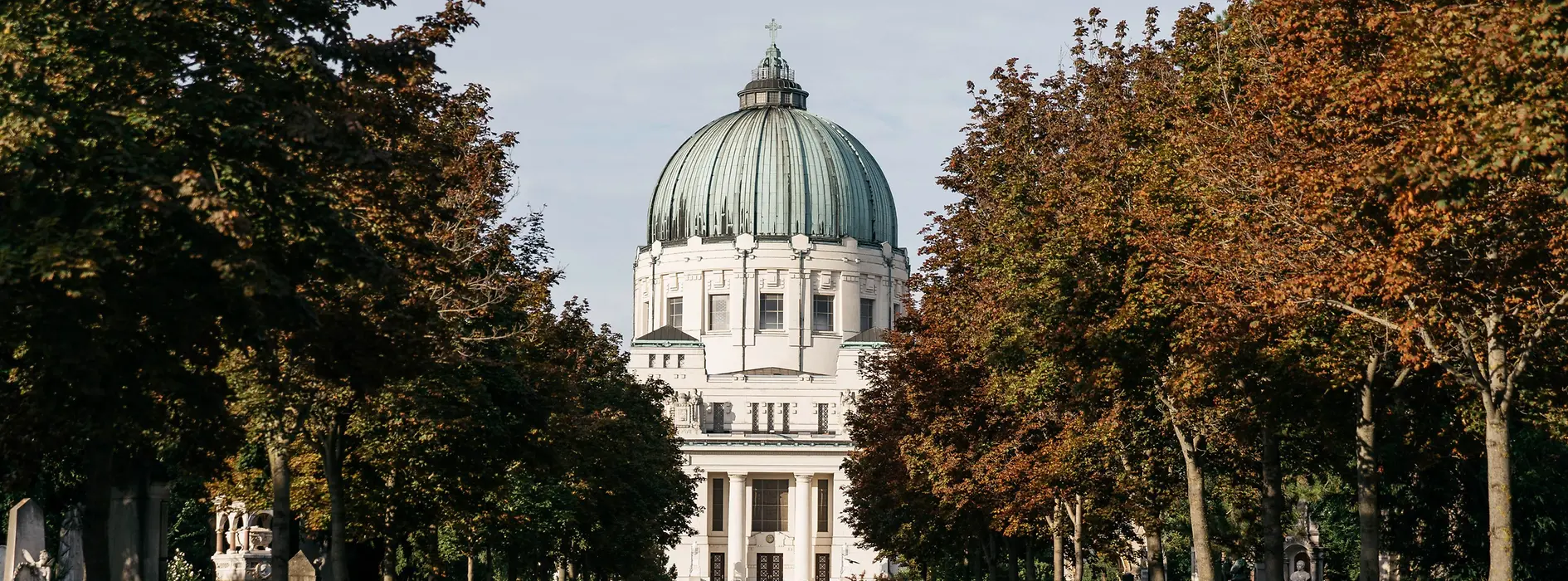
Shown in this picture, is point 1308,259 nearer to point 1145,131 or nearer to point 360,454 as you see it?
point 1145,131

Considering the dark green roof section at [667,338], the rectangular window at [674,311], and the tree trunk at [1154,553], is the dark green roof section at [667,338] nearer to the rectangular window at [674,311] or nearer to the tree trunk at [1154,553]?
the rectangular window at [674,311]

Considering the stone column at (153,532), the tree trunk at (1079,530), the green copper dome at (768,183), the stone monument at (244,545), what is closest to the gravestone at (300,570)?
the stone monument at (244,545)

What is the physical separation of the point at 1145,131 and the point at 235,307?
18408mm

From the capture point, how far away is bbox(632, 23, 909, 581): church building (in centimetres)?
15750

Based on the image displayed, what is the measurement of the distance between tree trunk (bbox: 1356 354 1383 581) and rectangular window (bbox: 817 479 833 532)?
129m

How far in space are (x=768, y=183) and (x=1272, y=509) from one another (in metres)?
129

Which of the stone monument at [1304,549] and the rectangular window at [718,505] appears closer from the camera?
the stone monument at [1304,549]

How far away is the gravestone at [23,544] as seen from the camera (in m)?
28.7

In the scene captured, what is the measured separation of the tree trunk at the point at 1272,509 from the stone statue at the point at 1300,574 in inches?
295

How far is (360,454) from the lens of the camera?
33969 millimetres

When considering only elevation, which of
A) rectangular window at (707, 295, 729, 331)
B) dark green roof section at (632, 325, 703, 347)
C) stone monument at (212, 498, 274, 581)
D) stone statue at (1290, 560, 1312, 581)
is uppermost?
rectangular window at (707, 295, 729, 331)

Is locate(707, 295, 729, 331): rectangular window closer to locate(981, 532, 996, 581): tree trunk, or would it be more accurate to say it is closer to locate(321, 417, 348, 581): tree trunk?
locate(981, 532, 996, 581): tree trunk

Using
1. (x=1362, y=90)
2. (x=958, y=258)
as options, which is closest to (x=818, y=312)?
(x=958, y=258)

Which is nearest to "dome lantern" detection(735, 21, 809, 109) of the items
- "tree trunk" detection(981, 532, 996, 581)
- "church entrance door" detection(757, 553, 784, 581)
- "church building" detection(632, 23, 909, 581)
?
"church building" detection(632, 23, 909, 581)
